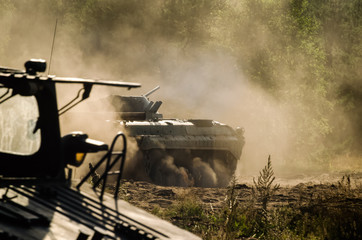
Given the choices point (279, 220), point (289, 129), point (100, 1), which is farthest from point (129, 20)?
point (279, 220)

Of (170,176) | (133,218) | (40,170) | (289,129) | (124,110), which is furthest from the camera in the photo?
(289,129)

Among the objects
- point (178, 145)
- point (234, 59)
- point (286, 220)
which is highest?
point (234, 59)

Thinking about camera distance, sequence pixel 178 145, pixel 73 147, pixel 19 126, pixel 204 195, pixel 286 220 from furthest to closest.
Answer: pixel 178 145 → pixel 204 195 → pixel 286 220 → pixel 19 126 → pixel 73 147

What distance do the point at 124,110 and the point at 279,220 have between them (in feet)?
37.8

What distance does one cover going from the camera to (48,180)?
5516 mm

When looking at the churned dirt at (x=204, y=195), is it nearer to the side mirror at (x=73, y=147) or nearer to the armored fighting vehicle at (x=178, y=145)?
the armored fighting vehicle at (x=178, y=145)

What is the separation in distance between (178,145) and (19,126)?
45.9 ft

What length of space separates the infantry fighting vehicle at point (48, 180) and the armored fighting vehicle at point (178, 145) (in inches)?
506

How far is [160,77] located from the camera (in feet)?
171

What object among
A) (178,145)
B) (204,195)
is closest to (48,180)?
(204,195)

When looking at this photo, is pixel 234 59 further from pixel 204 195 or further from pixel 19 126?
pixel 19 126

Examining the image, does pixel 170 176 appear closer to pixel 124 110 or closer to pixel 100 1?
pixel 124 110

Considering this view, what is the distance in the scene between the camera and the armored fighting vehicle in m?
19.2

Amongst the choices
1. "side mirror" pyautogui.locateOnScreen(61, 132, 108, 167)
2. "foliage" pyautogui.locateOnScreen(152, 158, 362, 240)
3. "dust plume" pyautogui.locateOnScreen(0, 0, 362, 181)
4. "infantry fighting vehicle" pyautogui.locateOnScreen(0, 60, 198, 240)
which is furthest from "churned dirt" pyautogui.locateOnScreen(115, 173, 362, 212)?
"dust plume" pyautogui.locateOnScreen(0, 0, 362, 181)
